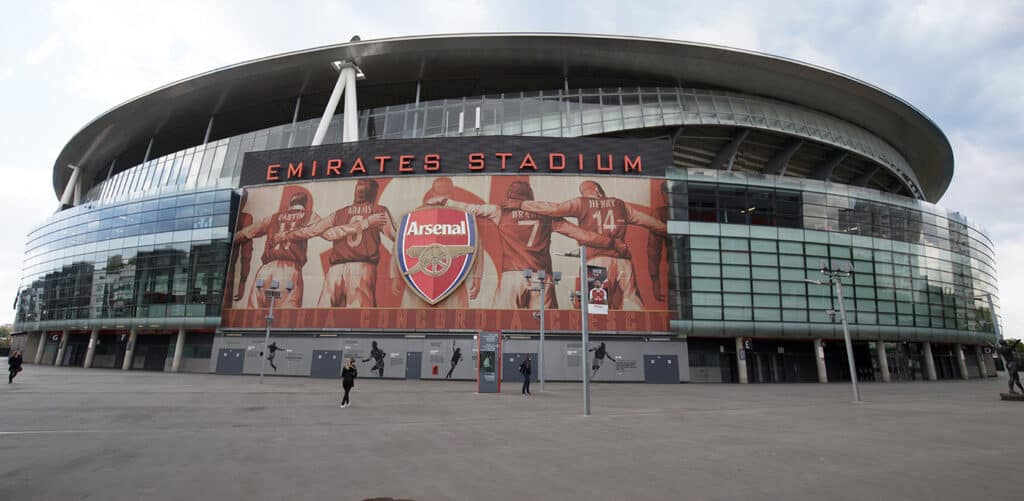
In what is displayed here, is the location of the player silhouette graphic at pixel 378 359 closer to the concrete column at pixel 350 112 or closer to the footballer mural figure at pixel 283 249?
the footballer mural figure at pixel 283 249

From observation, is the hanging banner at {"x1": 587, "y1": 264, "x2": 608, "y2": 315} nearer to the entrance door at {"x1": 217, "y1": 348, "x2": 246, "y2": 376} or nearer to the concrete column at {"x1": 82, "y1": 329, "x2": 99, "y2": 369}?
the entrance door at {"x1": 217, "y1": 348, "x2": 246, "y2": 376}

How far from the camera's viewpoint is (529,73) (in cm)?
4947

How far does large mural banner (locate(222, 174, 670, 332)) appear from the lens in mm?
38281

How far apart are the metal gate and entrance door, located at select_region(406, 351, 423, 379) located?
43.8 ft

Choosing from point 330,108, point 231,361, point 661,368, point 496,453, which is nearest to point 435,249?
point 330,108

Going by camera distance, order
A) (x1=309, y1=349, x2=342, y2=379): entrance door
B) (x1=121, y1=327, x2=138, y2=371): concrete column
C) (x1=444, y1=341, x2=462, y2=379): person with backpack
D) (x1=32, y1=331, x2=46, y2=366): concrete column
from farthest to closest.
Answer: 1. (x1=32, y1=331, x2=46, y2=366): concrete column
2. (x1=121, y1=327, x2=138, y2=371): concrete column
3. (x1=309, y1=349, x2=342, y2=379): entrance door
4. (x1=444, y1=341, x2=462, y2=379): person with backpack

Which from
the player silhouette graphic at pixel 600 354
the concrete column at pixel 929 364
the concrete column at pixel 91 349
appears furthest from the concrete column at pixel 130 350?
the concrete column at pixel 929 364

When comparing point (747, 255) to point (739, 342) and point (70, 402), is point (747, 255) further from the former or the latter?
point (70, 402)

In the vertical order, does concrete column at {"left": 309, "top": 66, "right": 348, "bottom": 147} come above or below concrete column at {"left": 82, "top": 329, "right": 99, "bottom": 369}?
above

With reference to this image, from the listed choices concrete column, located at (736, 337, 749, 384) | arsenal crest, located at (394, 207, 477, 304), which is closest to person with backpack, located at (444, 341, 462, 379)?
arsenal crest, located at (394, 207, 477, 304)

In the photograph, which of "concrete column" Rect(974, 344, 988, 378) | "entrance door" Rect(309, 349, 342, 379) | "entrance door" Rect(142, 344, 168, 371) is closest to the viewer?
"entrance door" Rect(309, 349, 342, 379)

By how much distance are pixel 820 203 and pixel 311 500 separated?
43790 mm

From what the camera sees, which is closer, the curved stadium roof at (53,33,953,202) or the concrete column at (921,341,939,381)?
the concrete column at (921,341,939,381)

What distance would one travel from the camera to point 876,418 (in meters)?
15.9
